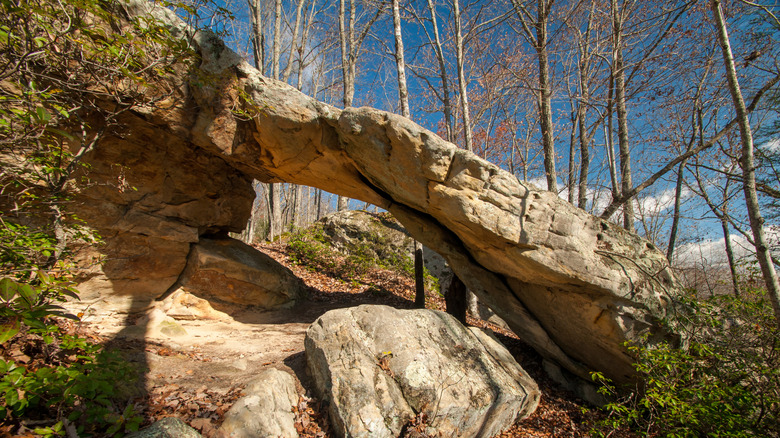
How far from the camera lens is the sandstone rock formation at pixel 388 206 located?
5.34 meters

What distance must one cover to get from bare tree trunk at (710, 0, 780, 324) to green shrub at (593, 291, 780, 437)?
319mm

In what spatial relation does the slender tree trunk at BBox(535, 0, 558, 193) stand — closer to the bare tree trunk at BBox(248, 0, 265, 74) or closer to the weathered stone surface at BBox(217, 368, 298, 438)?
the weathered stone surface at BBox(217, 368, 298, 438)

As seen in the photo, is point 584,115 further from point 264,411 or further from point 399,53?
point 264,411

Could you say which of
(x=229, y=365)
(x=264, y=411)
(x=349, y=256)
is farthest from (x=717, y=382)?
(x=349, y=256)

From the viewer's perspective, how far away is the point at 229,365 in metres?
4.59

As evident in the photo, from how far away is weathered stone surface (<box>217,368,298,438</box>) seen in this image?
3242mm

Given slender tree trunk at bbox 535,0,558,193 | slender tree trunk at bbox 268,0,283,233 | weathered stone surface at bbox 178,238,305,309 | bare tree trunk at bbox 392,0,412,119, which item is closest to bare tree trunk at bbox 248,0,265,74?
slender tree trunk at bbox 268,0,283,233

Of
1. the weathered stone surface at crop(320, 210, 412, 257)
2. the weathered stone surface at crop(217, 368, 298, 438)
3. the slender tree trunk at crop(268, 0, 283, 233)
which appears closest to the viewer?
the weathered stone surface at crop(217, 368, 298, 438)

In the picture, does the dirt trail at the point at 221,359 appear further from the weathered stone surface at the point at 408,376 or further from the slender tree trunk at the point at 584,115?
the slender tree trunk at the point at 584,115

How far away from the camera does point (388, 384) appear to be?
159 inches

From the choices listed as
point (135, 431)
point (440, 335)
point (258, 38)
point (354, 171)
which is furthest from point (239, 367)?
point (258, 38)

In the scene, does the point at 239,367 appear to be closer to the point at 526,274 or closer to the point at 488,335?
the point at 488,335

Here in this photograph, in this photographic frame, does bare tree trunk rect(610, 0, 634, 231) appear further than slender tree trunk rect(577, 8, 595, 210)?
No

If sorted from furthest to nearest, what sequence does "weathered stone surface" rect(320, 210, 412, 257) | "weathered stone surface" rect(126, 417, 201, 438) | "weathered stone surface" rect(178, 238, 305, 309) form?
"weathered stone surface" rect(320, 210, 412, 257) < "weathered stone surface" rect(178, 238, 305, 309) < "weathered stone surface" rect(126, 417, 201, 438)
